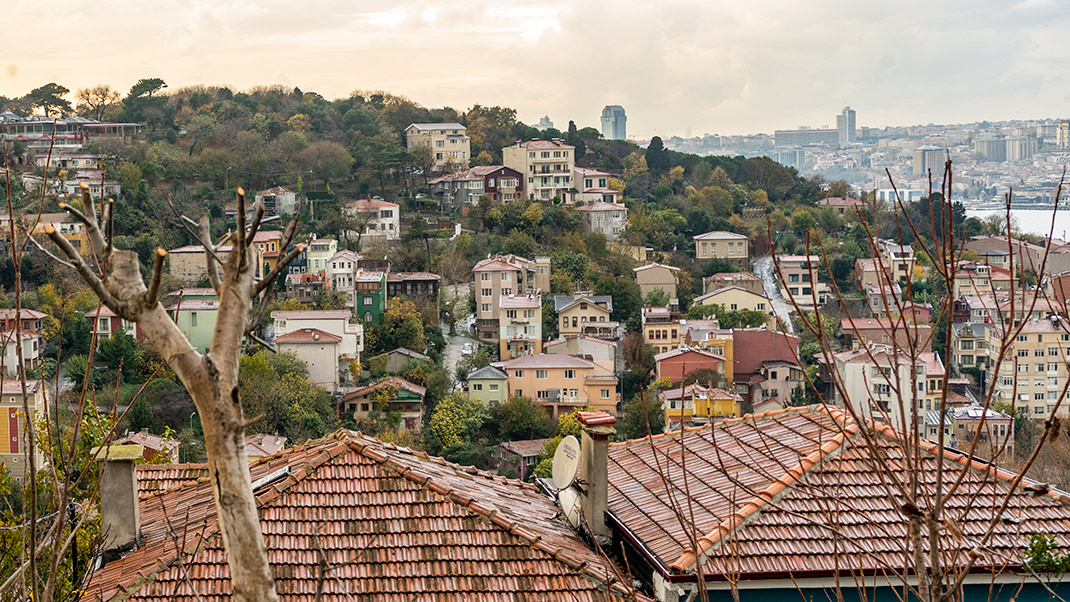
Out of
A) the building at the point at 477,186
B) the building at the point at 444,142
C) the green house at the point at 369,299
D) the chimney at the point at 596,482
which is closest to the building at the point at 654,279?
the building at the point at 477,186

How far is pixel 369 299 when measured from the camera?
28.9 meters

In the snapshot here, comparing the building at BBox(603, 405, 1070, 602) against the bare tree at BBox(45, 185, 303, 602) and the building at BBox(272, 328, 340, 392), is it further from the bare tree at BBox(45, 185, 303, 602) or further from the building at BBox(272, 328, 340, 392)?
the building at BBox(272, 328, 340, 392)

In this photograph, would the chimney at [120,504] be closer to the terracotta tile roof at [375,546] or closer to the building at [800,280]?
the terracotta tile roof at [375,546]

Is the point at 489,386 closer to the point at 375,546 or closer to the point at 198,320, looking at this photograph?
the point at 198,320

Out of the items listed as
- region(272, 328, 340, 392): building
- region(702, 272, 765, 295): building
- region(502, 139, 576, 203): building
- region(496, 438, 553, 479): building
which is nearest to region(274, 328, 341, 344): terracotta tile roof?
region(272, 328, 340, 392): building

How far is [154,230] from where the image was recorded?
3173 cm

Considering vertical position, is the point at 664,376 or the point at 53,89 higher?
the point at 53,89

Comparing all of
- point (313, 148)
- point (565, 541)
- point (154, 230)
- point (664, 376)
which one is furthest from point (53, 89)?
point (565, 541)

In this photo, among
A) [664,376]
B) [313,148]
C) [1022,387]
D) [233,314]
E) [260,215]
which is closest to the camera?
[260,215]

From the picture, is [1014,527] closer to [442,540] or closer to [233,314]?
[442,540]

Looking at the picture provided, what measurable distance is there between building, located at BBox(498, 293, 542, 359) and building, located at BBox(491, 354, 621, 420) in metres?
2.69

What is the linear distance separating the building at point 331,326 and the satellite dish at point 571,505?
21017 mm

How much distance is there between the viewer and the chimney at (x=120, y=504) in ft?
14.6

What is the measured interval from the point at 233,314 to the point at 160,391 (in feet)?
73.5
